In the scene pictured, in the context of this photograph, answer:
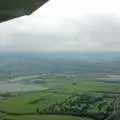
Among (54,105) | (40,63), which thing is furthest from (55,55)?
(54,105)

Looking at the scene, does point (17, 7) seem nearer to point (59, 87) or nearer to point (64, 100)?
point (64, 100)

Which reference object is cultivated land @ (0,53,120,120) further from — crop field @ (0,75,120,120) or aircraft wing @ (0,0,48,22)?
aircraft wing @ (0,0,48,22)

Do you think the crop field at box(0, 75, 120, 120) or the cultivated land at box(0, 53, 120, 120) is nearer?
the crop field at box(0, 75, 120, 120)

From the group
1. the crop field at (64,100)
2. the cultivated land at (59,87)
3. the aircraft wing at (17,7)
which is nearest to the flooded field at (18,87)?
the cultivated land at (59,87)

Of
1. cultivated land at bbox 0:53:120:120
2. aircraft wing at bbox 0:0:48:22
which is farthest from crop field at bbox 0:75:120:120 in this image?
aircraft wing at bbox 0:0:48:22

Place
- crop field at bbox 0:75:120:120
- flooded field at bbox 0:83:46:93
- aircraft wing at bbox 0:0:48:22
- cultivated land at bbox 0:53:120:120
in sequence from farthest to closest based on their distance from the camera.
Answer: flooded field at bbox 0:83:46:93 < cultivated land at bbox 0:53:120:120 < crop field at bbox 0:75:120:120 < aircraft wing at bbox 0:0:48:22

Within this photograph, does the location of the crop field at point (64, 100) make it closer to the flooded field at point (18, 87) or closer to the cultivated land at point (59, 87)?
the cultivated land at point (59, 87)

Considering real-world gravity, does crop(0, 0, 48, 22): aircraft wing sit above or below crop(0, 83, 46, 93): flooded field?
above

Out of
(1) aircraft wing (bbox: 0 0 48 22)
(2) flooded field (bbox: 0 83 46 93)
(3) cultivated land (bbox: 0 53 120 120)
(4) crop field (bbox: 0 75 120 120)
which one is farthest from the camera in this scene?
(2) flooded field (bbox: 0 83 46 93)

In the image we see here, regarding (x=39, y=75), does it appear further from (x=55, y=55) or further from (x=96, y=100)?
(x=96, y=100)
